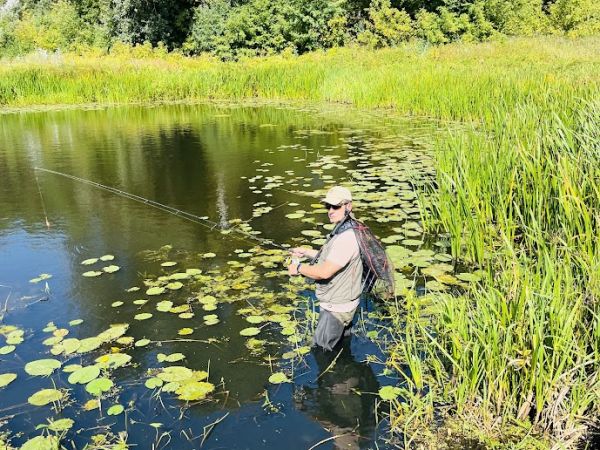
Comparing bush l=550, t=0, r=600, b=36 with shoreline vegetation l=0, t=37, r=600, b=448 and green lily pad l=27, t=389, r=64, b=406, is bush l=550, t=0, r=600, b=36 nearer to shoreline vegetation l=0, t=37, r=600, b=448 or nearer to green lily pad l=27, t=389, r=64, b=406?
shoreline vegetation l=0, t=37, r=600, b=448

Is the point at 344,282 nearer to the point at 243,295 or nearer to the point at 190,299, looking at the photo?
the point at 243,295

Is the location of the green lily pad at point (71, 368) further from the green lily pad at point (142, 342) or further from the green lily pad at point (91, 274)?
the green lily pad at point (91, 274)

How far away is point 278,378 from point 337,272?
857 mm

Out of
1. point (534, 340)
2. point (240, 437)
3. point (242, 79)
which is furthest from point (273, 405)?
point (242, 79)

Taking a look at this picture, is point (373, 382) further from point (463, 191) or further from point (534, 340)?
point (463, 191)

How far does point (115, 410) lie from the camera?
11.5 feet

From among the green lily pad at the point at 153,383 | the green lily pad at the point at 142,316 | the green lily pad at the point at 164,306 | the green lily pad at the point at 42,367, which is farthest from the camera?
the green lily pad at the point at 164,306

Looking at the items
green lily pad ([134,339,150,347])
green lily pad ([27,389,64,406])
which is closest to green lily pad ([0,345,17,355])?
green lily pad ([27,389,64,406])

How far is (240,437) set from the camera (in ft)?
10.8

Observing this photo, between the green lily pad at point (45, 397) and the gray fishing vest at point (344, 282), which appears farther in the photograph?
the gray fishing vest at point (344, 282)

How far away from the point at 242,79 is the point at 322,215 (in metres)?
15.0

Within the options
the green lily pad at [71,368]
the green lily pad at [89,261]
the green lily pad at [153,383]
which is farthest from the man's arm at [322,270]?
the green lily pad at [89,261]

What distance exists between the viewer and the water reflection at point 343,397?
3.35m

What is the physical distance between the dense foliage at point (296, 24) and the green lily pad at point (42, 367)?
26.1 m
